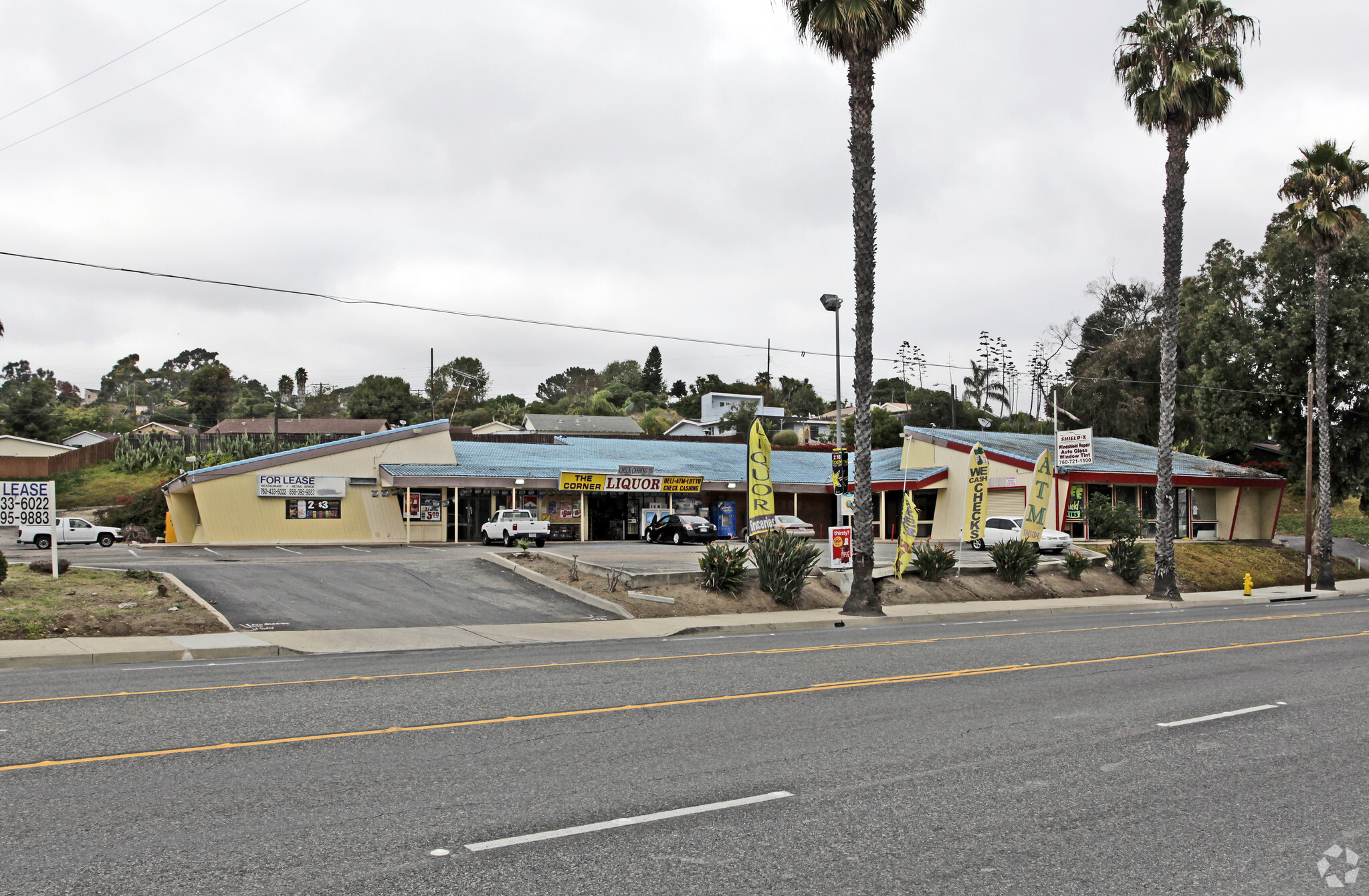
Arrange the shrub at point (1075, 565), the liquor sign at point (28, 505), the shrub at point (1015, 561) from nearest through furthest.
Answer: the liquor sign at point (28, 505) → the shrub at point (1015, 561) → the shrub at point (1075, 565)

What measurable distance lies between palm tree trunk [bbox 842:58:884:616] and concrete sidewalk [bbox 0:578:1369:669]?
1.06 metres

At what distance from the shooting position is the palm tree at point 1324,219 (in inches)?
1373

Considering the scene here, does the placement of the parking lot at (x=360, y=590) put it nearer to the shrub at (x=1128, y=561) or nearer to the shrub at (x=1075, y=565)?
the shrub at (x=1075, y=565)

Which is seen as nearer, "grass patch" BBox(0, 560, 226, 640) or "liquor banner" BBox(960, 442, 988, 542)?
"grass patch" BBox(0, 560, 226, 640)

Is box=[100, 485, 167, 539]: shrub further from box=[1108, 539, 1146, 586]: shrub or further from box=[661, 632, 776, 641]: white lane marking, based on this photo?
box=[1108, 539, 1146, 586]: shrub

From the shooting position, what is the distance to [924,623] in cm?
2142

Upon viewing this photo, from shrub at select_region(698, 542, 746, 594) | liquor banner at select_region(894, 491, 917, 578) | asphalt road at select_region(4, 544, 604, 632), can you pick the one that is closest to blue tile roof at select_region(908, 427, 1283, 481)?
liquor banner at select_region(894, 491, 917, 578)

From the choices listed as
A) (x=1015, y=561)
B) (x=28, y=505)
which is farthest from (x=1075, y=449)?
(x=28, y=505)

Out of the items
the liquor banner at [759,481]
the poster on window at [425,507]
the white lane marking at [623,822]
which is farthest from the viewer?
the poster on window at [425,507]

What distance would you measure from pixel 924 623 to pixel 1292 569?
87.6 feet

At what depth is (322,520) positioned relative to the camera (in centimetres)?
4262

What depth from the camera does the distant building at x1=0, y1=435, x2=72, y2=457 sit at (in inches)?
2788

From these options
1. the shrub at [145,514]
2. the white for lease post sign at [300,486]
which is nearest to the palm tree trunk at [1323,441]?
the white for lease post sign at [300,486]

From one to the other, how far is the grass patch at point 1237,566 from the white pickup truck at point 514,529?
23.2 metres
